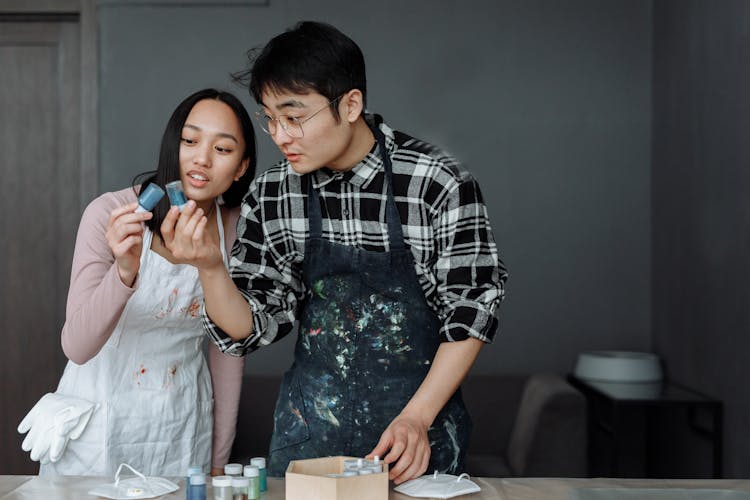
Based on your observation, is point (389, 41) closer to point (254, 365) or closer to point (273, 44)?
point (254, 365)

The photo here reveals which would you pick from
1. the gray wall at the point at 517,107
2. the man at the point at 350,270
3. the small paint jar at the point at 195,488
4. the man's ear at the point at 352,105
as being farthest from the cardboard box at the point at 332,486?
the gray wall at the point at 517,107

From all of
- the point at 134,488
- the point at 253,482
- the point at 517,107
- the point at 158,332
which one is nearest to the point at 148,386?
the point at 158,332

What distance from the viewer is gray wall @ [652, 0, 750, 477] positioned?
2777 mm

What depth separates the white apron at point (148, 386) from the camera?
1.95 meters

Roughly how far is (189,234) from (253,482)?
1.41 ft

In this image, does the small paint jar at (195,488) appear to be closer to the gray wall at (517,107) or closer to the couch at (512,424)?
the couch at (512,424)

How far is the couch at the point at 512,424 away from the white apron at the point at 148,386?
4.77ft

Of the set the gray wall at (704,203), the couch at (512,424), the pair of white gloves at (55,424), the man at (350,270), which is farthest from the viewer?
the couch at (512,424)

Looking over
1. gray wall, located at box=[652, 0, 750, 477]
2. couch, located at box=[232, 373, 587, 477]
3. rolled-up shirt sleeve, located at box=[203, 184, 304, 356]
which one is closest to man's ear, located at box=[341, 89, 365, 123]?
rolled-up shirt sleeve, located at box=[203, 184, 304, 356]

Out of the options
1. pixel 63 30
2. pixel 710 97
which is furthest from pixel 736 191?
pixel 63 30

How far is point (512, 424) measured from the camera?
3.67m

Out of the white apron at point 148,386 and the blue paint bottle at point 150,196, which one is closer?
the blue paint bottle at point 150,196

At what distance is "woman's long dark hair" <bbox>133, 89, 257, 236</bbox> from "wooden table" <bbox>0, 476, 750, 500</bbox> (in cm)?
66

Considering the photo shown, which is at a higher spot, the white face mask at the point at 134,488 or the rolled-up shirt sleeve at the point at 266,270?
the rolled-up shirt sleeve at the point at 266,270
